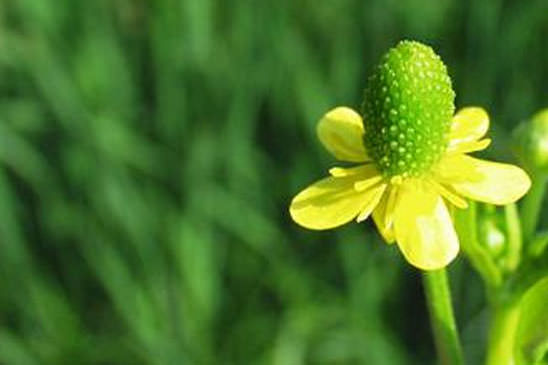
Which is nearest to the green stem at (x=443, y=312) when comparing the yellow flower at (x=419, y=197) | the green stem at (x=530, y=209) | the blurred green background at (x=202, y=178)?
the yellow flower at (x=419, y=197)

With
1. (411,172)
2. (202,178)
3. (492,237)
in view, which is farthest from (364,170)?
(202,178)

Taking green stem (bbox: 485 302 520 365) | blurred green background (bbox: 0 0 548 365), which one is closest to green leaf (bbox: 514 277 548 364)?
green stem (bbox: 485 302 520 365)

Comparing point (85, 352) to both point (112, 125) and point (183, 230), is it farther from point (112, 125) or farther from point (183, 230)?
point (112, 125)

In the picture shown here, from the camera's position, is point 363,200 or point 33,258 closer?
point 363,200

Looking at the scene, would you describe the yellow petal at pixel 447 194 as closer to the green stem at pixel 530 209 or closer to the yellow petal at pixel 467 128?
the yellow petal at pixel 467 128

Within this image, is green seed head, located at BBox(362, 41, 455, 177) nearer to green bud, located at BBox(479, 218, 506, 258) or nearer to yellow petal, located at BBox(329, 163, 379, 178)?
yellow petal, located at BBox(329, 163, 379, 178)

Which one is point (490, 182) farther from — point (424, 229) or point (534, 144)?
point (534, 144)

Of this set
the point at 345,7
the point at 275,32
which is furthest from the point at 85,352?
the point at 345,7
